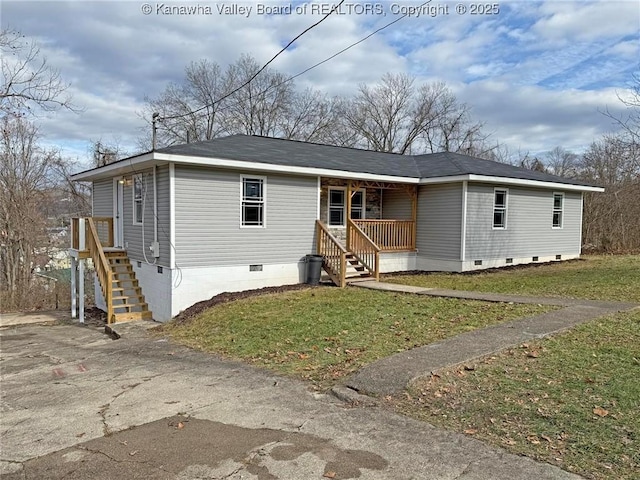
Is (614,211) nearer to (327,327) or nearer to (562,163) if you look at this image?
(562,163)

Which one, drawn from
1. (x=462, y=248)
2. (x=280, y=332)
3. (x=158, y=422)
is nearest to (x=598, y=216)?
(x=462, y=248)

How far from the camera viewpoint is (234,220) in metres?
11.4

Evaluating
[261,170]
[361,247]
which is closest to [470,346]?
[261,170]

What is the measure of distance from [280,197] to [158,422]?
8.26 metres

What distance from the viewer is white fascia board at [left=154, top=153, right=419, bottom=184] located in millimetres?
10157

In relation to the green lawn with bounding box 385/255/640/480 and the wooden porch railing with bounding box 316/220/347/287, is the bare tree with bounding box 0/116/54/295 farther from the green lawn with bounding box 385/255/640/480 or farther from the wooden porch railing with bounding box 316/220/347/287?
the green lawn with bounding box 385/255/640/480

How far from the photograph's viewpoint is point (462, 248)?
47.3ft

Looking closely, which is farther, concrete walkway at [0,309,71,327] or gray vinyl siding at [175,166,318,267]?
concrete walkway at [0,309,71,327]

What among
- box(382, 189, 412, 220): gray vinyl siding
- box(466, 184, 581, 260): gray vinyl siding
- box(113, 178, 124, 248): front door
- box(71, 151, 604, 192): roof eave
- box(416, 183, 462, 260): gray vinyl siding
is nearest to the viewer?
box(71, 151, 604, 192): roof eave

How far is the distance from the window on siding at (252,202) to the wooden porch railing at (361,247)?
9.69 feet

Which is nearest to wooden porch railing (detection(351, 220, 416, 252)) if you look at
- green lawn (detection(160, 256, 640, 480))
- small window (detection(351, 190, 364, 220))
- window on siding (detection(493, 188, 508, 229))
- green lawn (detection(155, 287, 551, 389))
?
small window (detection(351, 190, 364, 220))

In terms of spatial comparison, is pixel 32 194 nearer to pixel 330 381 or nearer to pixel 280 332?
pixel 280 332

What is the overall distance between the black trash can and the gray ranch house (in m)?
0.24

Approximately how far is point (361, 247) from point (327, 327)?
238 inches
